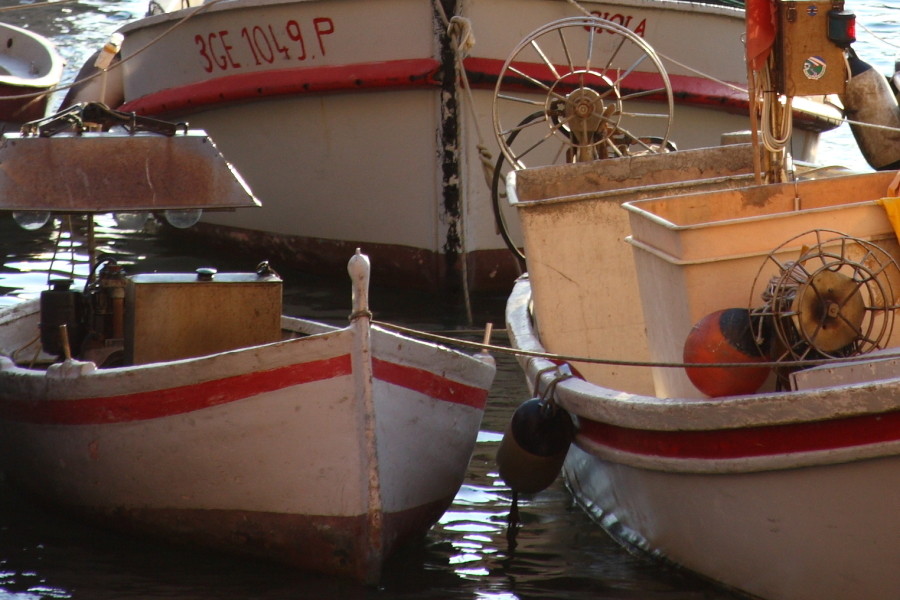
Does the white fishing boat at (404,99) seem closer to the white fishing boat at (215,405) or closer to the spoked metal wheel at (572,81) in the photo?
the spoked metal wheel at (572,81)

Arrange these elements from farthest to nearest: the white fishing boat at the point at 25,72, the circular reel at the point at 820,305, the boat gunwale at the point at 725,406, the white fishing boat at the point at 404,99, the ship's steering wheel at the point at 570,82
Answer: the white fishing boat at the point at 25,72, the white fishing boat at the point at 404,99, the ship's steering wheel at the point at 570,82, the circular reel at the point at 820,305, the boat gunwale at the point at 725,406

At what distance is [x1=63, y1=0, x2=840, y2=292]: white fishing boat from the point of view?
8.52 meters

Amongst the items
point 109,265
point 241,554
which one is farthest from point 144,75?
point 241,554

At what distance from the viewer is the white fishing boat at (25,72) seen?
1248 cm

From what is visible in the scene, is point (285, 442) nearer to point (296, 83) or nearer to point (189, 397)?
point (189, 397)

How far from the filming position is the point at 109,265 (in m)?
5.68

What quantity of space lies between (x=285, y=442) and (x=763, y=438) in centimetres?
153

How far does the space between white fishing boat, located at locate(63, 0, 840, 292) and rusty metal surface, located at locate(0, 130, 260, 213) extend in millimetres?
2601

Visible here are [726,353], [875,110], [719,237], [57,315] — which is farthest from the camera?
[875,110]

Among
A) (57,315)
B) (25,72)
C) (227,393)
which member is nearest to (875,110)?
(57,315)

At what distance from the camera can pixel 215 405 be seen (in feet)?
15.2

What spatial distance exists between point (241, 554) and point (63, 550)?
2.33 feet

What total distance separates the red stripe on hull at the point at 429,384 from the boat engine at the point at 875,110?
430cm

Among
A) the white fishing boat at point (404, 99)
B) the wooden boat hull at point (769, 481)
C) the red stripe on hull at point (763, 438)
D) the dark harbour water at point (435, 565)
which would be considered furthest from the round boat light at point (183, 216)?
the white fishing boat at point (404, 99)
